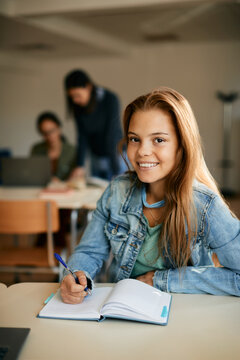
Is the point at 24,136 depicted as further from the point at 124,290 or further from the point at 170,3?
the point at 124,290

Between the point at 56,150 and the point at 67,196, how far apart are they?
115 cm

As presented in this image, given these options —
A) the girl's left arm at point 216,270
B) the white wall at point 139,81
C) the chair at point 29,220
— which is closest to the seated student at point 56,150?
the chair at point 29,220

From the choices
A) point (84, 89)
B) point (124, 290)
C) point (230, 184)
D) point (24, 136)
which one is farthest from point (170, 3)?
point (24, 136)

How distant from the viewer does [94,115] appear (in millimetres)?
3312

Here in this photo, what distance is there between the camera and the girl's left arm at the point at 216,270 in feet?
3.59

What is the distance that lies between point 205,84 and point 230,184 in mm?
1841

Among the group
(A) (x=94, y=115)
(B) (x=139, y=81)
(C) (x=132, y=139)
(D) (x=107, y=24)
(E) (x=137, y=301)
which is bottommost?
(E) (x=137, y=301)

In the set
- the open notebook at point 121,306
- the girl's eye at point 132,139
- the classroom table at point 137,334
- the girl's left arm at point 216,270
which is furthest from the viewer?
the girl's eye at point 132,139

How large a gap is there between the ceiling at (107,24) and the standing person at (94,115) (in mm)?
1175

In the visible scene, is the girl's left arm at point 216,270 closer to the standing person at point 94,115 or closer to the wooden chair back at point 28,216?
the wooden chair back at point 28,216

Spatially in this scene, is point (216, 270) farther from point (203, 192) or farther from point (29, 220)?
point (29, 220)

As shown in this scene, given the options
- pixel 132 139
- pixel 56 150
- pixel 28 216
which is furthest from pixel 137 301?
pixel 56 150

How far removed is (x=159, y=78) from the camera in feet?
23.5

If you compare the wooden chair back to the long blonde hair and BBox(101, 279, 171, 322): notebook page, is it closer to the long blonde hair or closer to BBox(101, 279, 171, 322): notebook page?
the long blonde hair
